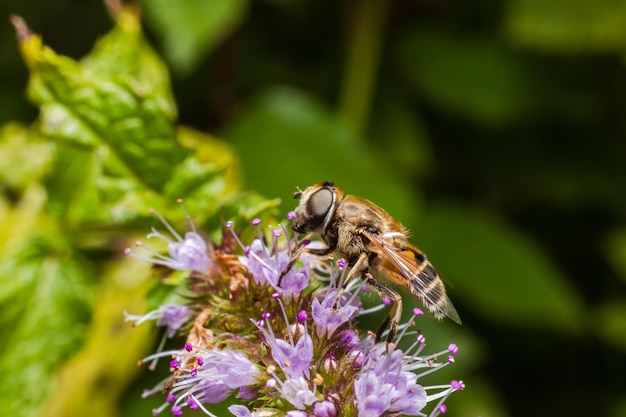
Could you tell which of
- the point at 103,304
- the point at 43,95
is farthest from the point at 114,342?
the point at 43,95

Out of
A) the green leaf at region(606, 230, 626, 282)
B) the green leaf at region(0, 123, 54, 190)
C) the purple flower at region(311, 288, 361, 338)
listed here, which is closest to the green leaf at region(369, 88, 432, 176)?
the green leaf at region(606, 230, 626, 282)

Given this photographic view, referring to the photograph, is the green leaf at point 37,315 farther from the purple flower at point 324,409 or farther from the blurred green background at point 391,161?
the purple flower at point 324,409

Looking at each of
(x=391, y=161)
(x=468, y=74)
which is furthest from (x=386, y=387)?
(x=468, y=74)

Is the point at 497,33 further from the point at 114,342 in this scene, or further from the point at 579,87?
the point at 114,342

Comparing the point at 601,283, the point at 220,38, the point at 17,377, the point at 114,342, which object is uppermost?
the point at 220,38

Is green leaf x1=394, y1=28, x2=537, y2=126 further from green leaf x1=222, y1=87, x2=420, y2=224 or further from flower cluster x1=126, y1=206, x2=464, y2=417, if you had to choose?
flower cluster x1=126, y1=206, x2=464, y2=417

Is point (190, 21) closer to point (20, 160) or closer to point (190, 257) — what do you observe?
point (20, 160)
